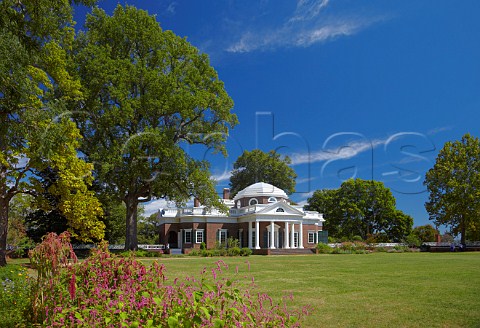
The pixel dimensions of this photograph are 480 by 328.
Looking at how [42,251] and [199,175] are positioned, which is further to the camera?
[199,175]

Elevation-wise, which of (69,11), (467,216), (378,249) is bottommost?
(378,249)

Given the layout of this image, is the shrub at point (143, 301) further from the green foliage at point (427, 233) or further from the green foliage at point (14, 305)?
the green foliage at point (427, 233)

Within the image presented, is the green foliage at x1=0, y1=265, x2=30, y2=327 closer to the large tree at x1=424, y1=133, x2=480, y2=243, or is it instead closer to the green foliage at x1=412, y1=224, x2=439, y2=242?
the large tree at x1=424, y1=133, x2=480, y2=243

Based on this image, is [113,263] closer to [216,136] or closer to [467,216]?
[216,136]

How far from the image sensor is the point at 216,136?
34.9m

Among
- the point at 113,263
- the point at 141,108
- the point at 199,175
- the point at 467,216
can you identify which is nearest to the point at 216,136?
the point at 199,175

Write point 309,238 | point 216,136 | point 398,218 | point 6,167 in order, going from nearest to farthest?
1. point 6,167
2. point 216,136
3. point 309,238
4. point 398,218

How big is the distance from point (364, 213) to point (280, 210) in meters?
22.4

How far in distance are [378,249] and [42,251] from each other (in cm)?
4722

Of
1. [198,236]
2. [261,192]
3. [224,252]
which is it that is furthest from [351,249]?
[198,236]

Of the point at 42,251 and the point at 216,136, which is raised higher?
the point at 216,136

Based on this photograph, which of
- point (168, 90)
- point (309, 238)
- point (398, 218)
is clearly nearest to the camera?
point (168, 90)

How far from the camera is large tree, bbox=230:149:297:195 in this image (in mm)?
71000

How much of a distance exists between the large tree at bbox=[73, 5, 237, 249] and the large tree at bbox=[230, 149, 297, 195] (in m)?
36.8
